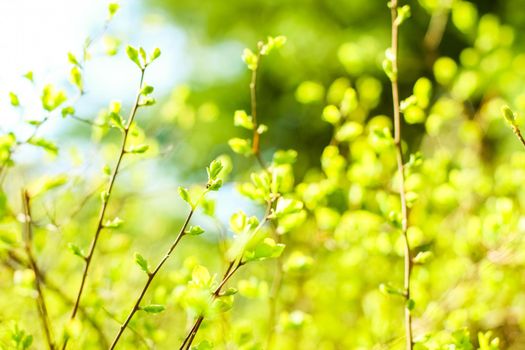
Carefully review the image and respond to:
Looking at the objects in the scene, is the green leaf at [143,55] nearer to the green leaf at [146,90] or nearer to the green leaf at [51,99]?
the green leaf at [146,90]

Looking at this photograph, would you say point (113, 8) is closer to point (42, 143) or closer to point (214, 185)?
point (42, 143)

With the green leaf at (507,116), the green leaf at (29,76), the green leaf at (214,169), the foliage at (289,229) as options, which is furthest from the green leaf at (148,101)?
the green leaf at (507,116)

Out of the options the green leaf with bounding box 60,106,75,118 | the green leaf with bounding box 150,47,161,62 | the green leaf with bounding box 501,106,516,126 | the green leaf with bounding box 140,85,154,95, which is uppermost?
the green leaf with bounding box 150,47,161,62

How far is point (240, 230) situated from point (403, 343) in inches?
34.3

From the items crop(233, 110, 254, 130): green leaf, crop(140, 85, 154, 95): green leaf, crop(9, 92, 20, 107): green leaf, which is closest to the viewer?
crop(140, 85, 154, 95): green leaf

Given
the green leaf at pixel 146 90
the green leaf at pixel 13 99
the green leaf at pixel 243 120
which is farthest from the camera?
the green leaf at pixel 243 120

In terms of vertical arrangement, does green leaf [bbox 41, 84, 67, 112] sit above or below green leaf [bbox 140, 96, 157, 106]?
above

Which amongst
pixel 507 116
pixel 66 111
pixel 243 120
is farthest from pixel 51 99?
pixel 507 116

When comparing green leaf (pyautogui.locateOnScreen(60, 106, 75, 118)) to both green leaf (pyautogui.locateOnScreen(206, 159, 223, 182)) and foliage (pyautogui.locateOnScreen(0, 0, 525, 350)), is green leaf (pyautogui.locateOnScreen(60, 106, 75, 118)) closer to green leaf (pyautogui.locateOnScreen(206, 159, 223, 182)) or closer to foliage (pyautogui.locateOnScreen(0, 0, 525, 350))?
foliage (pyautogui.locateOnScreen(0, 0, 525, 350))

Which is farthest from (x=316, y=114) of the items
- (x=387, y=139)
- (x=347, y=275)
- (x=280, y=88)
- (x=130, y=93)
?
(x=387, y=139)

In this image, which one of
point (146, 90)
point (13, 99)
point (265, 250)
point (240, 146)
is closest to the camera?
point (265, 250)

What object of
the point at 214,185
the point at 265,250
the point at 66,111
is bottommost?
the point at 265,250

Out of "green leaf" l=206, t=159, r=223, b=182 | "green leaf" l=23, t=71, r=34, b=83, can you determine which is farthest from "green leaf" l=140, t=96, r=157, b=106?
"green leaf" l=23, t=71, r=34, b=83

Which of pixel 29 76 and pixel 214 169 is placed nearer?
pixel 214 169
